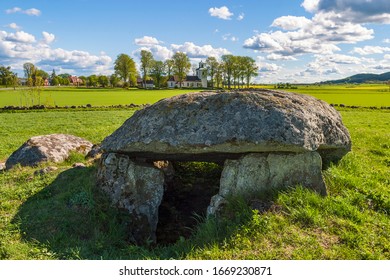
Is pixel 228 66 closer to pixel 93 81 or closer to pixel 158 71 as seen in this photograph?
pixel 158 71

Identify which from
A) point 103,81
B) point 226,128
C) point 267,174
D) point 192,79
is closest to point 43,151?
point 226,128

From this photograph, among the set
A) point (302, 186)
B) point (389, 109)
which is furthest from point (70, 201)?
point (389, 109)

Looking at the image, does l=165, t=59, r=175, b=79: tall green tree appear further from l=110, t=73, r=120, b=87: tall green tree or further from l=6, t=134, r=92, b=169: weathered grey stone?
l=6, t=134, r=92, b=169: weathered grey stone

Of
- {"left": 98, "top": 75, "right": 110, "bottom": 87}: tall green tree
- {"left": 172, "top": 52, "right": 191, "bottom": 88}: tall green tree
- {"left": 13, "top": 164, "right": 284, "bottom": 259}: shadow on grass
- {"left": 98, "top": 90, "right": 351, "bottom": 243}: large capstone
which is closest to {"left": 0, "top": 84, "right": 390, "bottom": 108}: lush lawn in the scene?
{"left": 172, "top": 52, "right": 191, "bottom": 88}: tall green tree

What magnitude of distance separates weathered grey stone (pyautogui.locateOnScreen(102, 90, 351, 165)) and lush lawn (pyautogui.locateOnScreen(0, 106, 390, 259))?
117 cm

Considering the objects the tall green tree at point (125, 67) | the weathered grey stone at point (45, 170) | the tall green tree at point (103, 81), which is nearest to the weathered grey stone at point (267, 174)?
the weathered grey stone at point (45, 170)

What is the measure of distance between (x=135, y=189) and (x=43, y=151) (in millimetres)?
5568

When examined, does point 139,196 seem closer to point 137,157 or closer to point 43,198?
point 137,157

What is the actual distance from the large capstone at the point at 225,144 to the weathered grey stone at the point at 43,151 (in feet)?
14.3

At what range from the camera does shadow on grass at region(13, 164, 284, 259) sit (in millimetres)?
6766

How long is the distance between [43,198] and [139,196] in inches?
105

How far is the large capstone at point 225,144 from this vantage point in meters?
7.81

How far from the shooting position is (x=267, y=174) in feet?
26.9

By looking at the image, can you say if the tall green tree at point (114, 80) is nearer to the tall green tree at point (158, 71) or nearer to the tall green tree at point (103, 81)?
the tall green tree at point (103, 81)
